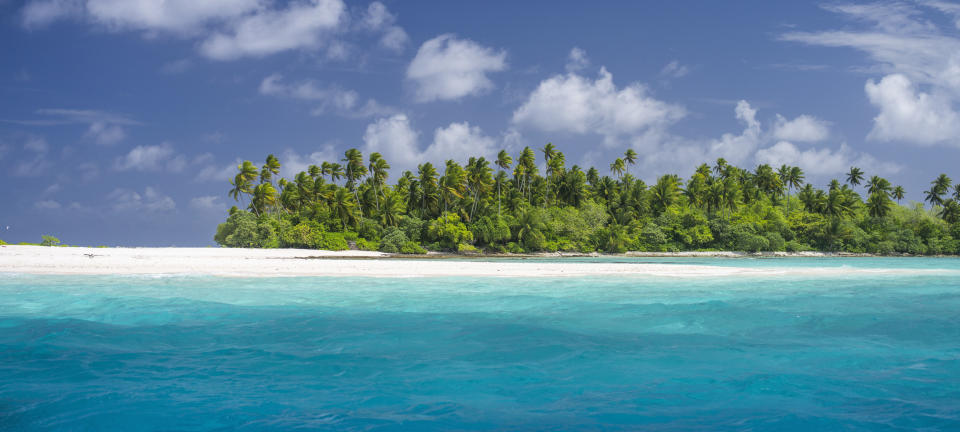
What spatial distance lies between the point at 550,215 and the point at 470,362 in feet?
219

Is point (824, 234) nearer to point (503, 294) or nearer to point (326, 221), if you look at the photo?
point (326, 221)

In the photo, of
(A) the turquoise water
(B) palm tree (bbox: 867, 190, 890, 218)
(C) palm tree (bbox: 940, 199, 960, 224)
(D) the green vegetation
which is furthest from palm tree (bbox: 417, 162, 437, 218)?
(C) palm tree (bbox: 940, 199, 960, 224)

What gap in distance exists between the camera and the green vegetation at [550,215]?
6825 cm

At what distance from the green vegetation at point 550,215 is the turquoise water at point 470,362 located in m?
48.4

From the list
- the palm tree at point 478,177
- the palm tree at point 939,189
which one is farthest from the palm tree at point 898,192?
the palm tree at point 478,177

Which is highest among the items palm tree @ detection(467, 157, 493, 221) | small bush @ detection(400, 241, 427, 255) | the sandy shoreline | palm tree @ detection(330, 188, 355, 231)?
palm tree @ detection(467, 157, 493, 221)

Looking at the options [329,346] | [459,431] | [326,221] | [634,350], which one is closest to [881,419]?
[634,350]

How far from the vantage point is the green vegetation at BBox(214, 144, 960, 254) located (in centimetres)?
6825

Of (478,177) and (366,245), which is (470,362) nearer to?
(366,245)

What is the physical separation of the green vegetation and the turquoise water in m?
48.4

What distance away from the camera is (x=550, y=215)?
76062 mm

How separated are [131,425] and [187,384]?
1.68 metres

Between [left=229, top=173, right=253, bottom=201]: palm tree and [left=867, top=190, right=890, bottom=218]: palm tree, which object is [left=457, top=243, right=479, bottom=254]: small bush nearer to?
[left=229, top=173, right=253, bottom=201]: palm tree

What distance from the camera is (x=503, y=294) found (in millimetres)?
19906
